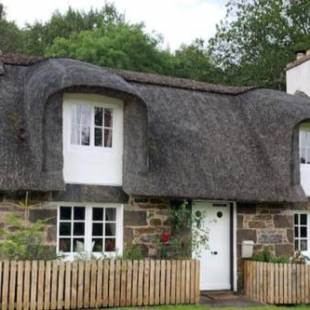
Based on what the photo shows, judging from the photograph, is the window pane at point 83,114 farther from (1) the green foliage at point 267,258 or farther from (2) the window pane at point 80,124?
(1) the green foliage at point 267,258

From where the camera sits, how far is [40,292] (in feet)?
34.5

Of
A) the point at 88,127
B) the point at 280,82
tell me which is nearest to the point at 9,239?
the point at 88,127

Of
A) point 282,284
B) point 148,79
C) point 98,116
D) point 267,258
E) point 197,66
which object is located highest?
point 197,66

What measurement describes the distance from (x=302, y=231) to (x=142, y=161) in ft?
17.8

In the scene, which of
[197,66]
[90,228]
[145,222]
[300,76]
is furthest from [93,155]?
[197,66]

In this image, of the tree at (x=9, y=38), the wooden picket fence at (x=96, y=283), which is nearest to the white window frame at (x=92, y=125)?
the wooden picket fence at (x=96, y=283)

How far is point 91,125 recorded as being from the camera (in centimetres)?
1269

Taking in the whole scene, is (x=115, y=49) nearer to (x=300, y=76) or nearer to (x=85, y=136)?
(x=300, y=76)

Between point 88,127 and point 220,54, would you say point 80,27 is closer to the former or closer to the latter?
point 220,54

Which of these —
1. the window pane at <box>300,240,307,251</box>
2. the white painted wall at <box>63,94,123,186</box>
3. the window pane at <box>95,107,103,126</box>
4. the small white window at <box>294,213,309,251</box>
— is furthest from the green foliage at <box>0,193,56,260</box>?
the window pane at <box>300,240,307,251</box>

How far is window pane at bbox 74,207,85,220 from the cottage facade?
30 millimetres

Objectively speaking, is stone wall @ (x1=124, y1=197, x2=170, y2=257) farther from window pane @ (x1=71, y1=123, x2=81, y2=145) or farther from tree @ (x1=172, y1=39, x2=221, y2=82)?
tree @ (x1=172, y1=39, x2=221, y2=82)

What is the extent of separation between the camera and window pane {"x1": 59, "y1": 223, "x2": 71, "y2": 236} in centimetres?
1221

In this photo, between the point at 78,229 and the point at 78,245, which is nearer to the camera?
the point at 78,245
